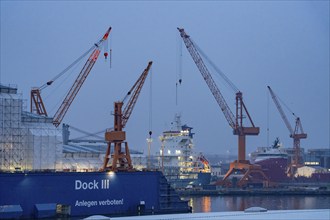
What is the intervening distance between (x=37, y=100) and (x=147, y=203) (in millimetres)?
36409

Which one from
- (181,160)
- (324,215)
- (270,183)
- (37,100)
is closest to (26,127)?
(37,100)

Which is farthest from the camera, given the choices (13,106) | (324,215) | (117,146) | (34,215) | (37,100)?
(37,100)

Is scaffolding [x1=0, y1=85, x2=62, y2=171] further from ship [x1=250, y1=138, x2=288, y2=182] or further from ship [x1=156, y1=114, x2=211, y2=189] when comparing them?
ship [x1=250, y1=138, x2=288, y2=182]

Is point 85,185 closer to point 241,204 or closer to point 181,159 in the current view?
point 241,204

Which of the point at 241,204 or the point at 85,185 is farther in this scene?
the point at 241,204

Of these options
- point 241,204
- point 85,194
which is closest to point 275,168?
point 241,204

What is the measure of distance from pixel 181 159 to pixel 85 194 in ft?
210

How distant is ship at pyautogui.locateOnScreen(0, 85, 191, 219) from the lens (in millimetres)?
53688

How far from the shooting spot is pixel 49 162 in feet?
227

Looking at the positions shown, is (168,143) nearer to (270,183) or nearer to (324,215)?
(270,183)

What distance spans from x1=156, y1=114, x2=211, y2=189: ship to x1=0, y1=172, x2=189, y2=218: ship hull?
2128 inches

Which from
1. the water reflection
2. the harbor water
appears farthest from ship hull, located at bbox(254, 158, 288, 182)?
the water reflection

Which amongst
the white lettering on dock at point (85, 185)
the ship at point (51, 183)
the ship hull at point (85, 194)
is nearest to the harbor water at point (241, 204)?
the ship hull at point (85, 194)

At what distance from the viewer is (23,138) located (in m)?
65.4
